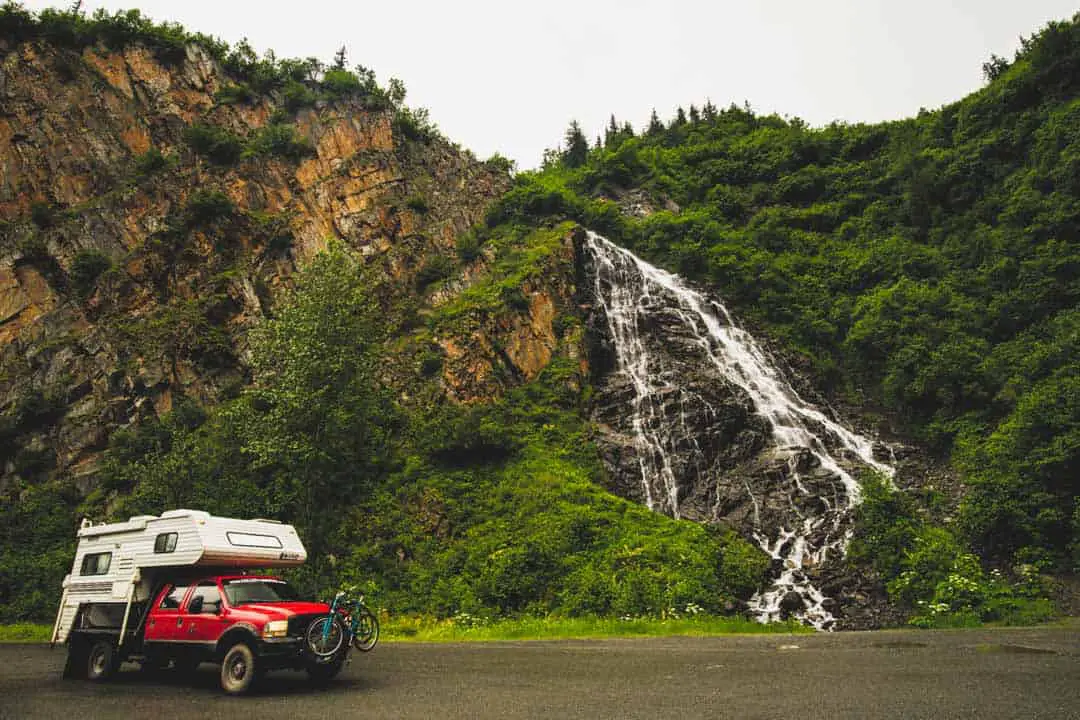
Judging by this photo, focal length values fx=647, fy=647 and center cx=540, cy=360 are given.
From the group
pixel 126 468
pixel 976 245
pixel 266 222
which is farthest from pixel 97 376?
pixel 976 245

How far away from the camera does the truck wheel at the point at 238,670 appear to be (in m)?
9.77

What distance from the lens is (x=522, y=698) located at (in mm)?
8516

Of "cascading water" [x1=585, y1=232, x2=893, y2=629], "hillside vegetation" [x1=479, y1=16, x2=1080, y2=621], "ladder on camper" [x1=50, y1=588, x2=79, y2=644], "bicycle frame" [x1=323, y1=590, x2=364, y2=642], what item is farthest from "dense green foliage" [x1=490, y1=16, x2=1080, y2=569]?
"ladder on camper" [x1=50, y1=588, x2=79, y2=644]

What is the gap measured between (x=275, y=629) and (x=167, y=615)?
3105 millimetres

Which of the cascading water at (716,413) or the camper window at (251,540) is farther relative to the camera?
the cascading water at (716,413)

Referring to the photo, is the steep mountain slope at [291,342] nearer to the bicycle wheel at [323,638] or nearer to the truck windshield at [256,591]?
the truck windshield at [256,591]

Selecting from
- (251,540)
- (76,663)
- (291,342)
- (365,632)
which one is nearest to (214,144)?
(291,342)

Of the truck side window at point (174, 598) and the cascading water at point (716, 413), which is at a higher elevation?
the cascading water at point (716, 413)

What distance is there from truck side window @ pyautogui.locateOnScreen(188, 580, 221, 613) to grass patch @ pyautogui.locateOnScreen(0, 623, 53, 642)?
1590 centimetres

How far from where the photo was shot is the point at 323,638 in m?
10.0

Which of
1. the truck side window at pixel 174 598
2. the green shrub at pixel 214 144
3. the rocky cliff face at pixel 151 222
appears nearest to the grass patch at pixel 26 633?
the rocky cliff face at pixel 151 222

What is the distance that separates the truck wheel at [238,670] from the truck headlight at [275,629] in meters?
0.36

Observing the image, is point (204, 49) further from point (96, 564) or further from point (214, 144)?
point (96, 564)

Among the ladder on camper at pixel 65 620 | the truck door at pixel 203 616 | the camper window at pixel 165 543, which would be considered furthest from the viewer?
the ladder on camper at pixel 65 620
